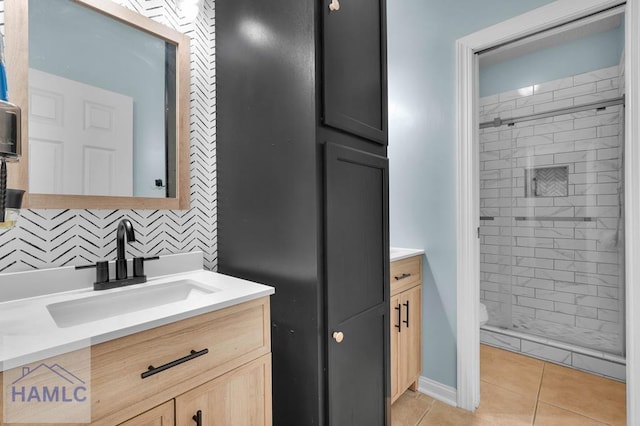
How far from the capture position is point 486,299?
294 cm

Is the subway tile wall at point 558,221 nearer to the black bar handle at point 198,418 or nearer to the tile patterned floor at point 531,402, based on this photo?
the tile patterned floor at point 531,402

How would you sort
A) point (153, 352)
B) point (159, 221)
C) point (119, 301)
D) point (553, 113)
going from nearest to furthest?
point (153, 352) → point (119, 301) → point (159, 221) → point (553, 113)

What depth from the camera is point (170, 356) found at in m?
0.80

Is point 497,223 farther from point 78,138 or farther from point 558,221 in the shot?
point 78,138

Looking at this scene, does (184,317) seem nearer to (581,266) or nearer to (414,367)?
(414,367)

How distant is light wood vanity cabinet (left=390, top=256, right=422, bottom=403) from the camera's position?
5.75 ft

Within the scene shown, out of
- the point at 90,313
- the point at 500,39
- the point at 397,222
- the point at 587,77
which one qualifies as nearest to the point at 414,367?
the point at 397,222

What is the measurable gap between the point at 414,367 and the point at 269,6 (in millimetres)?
2065

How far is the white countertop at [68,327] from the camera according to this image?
2.02 feet

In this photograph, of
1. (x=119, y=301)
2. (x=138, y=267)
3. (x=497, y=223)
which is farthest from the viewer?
(x=497, y=223)

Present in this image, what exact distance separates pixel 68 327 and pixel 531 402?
7.78ft

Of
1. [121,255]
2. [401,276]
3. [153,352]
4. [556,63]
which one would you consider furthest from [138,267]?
[556,63]

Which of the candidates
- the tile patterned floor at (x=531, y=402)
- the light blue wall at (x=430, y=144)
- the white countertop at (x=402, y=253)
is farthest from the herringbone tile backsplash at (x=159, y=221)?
the tile patterned floor at (x=531, y=402)

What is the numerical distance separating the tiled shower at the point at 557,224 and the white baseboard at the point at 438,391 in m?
1.08
